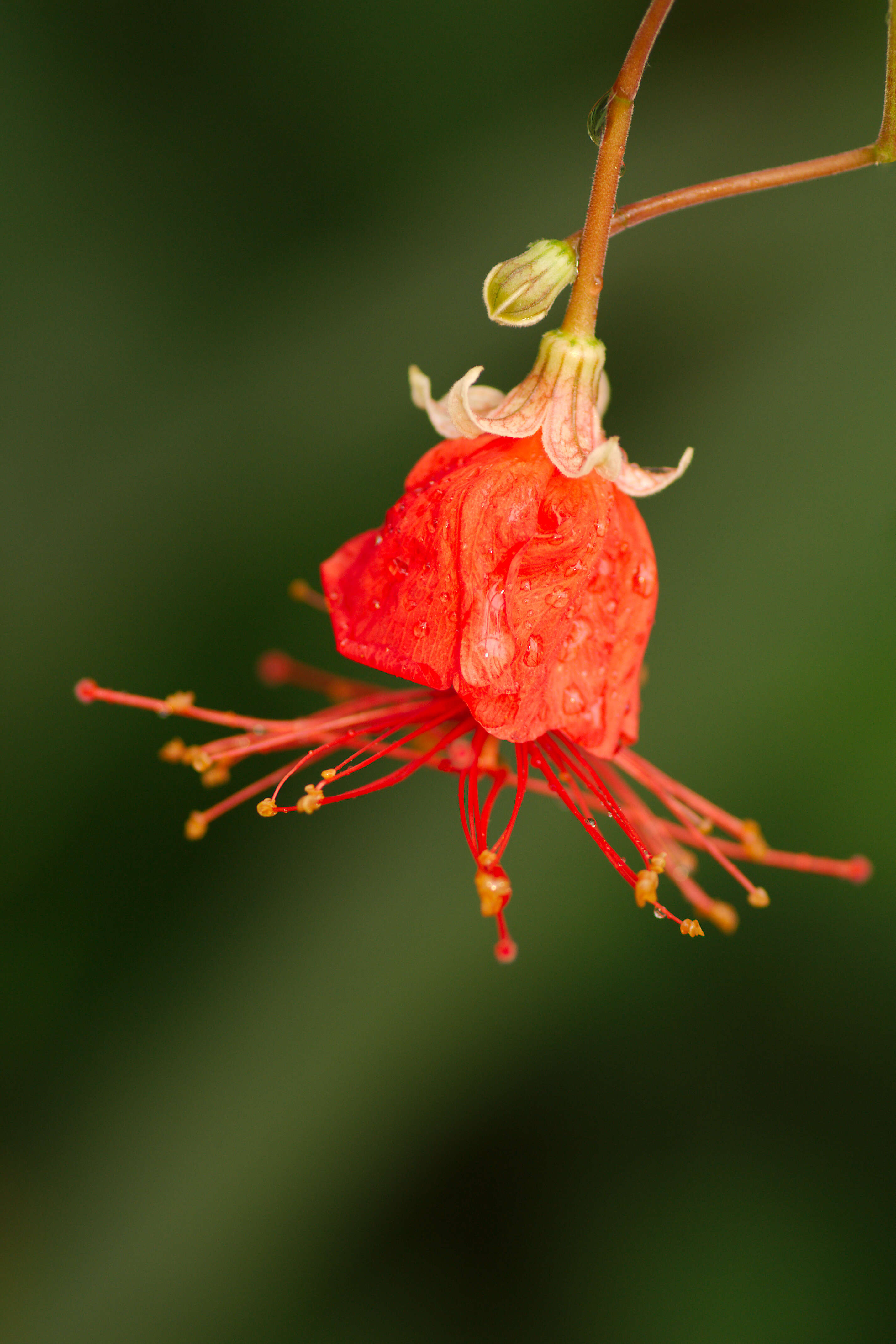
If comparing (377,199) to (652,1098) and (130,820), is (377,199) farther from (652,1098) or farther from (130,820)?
(652,1098)

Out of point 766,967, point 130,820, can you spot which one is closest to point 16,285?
point 130,820

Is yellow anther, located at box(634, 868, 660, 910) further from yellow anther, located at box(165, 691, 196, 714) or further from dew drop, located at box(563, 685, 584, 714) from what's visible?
yellow anther, located at box(165, 691, 196, 714)

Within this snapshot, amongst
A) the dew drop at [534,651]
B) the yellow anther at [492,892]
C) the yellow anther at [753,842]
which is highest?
the dew drop at [534,651]

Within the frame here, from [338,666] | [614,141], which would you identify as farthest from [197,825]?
[338,666]

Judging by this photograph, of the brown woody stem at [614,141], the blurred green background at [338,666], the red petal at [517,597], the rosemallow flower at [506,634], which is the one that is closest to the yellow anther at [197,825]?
the rosemallow flower at [506,634]

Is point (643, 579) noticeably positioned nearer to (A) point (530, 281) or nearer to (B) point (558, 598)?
(B) point (558, 598)

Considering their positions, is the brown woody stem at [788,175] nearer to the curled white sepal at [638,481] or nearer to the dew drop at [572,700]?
the curled white sepal at [638,481]
